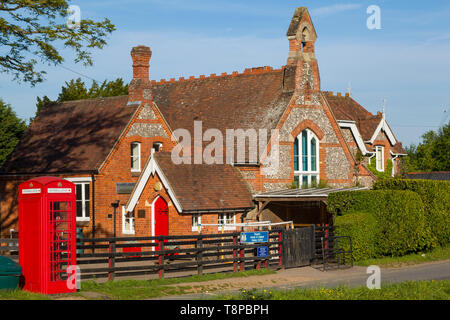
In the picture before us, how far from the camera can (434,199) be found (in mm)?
32375

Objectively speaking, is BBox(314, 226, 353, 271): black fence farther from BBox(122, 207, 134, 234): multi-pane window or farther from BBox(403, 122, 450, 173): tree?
BBox(403, 122, 450, 173): tree

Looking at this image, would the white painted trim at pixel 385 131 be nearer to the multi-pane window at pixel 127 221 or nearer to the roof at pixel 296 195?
the roof at pixel 296 195

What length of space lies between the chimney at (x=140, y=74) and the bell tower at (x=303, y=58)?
7865mm

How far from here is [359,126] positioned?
4744 centimetres

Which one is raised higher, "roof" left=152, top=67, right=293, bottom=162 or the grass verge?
"roof" left=152, top=67, right=293, bottom=162

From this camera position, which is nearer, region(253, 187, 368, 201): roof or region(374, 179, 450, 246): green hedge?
region(374, 179, 450, 246): green hedge

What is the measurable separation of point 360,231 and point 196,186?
7.39 metres

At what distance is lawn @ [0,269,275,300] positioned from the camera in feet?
56.5

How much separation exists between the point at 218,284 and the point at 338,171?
1904 centimetres

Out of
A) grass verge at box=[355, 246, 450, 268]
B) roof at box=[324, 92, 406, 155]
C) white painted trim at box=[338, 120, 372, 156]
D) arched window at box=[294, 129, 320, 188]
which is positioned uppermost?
roof at box=[324, 92, 406, 155]

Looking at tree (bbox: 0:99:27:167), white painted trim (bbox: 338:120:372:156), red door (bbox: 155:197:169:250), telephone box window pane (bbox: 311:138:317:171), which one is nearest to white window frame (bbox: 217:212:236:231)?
red door (bbox: 155:197:169:250)

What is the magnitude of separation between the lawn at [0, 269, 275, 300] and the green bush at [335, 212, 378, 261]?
744cm
